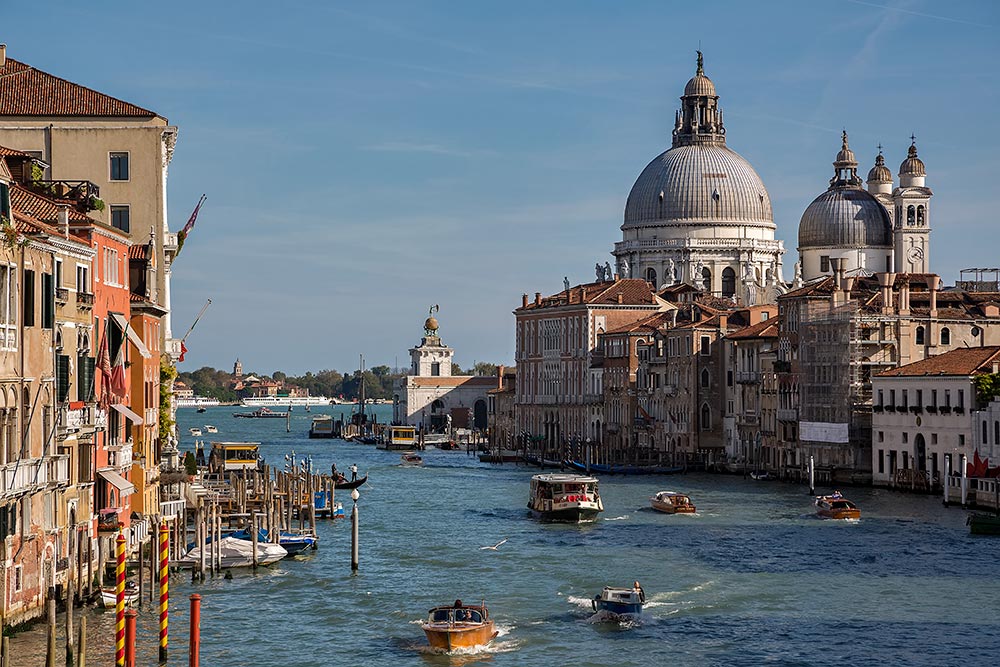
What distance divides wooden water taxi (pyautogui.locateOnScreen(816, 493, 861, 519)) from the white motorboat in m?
15.8

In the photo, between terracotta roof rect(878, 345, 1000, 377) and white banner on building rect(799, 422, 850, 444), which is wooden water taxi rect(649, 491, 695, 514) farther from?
white banner on building rect(799, 422, 850, 444)

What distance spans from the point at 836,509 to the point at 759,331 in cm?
2587

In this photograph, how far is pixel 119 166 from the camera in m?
34.6

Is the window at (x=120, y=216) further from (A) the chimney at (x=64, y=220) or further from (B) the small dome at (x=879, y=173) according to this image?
(B) the small dome at (x=879, y=173)

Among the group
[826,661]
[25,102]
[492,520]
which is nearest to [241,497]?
[492,520]

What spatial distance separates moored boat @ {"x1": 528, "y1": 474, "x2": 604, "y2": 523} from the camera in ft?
155

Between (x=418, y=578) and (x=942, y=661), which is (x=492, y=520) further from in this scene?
(x=942, y=661)

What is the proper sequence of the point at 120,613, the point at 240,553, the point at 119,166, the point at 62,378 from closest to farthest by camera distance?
the point at 120,613
the point at 62,378
the point at 119,166
the point at 240,553

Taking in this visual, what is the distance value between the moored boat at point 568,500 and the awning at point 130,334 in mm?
18375

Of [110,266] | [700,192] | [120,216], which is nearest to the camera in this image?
[110,266]

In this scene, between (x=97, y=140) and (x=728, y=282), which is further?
(x=728, y=282)

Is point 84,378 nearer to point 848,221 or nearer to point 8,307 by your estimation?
point 8,307

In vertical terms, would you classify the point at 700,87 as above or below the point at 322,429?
above

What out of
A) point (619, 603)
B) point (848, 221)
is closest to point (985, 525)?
point (619, 603)
